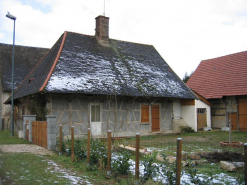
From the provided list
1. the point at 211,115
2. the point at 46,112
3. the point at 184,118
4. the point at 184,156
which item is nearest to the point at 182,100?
the point at 184,118

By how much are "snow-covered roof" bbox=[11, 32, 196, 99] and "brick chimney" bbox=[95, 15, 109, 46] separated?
48 cm

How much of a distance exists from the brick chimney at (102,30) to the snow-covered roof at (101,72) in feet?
1.58

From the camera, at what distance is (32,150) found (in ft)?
32.7

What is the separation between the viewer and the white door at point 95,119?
15.2m

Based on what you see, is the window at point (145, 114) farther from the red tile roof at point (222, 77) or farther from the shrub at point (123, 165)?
the shrub at point (123, 165)

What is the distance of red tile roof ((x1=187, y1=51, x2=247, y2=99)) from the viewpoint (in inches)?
778

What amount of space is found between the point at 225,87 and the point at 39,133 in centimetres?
1470

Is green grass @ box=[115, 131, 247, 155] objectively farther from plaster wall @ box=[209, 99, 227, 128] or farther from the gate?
plaster wall @ box=[209, 99, 227, 128]

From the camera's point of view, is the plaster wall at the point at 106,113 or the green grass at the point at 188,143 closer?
the green grass at the point at 188,143

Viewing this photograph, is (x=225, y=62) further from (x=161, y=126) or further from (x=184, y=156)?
(x=184, y=156)

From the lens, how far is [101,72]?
16.2 m

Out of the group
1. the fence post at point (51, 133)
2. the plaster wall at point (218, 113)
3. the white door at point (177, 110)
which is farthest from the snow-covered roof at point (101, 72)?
the plaster wall at point (218, 113)

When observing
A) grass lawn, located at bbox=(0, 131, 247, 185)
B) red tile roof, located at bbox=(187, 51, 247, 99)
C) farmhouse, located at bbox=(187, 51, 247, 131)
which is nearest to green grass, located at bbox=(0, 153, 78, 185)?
grass lawn, located at bbox=(0, 131, 247, 185)

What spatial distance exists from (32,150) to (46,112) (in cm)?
408
